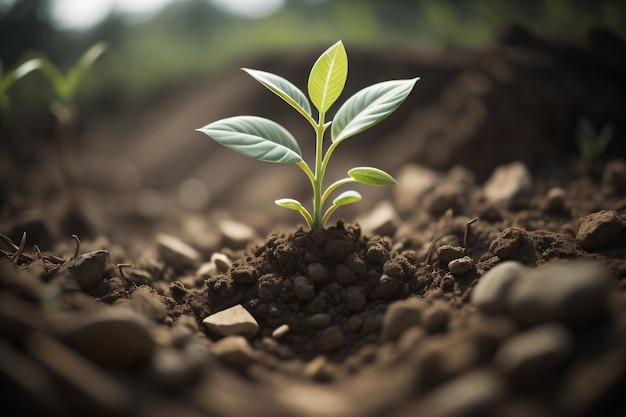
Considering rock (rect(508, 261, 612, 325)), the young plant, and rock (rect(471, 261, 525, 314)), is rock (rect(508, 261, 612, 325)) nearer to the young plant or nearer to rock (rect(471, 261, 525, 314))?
rock (rect(471, 261, 525, 314))

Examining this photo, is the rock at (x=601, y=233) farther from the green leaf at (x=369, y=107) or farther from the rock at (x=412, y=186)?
the rock at (x=412, y=186)

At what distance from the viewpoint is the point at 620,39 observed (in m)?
2.52

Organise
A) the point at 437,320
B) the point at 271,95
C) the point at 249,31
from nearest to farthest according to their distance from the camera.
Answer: the point at 437,320
the point at 271,95
the point at 249,31

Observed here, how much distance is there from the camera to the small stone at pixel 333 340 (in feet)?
4.09

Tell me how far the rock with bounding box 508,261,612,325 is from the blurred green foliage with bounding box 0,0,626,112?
2.26 meters

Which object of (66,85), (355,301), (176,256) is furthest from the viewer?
(66,85)

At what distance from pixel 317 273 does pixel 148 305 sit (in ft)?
1.71

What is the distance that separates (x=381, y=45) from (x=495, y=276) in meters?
3.41

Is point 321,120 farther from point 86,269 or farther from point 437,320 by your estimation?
point 86,269

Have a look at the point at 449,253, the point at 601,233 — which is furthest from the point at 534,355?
the point at 601,233

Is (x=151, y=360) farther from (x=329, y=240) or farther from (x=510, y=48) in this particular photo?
(x=510, y=48)

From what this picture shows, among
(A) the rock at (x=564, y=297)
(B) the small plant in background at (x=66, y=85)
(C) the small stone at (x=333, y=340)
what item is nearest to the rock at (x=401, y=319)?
(C) the small stone at (x=333, y=340)

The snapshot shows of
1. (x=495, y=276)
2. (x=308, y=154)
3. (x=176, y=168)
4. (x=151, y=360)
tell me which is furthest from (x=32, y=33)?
(x=495, y=276)

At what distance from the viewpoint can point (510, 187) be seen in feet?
6.92
